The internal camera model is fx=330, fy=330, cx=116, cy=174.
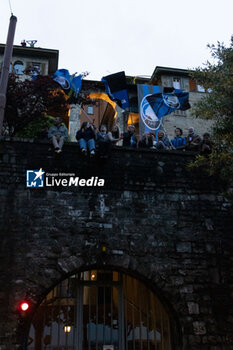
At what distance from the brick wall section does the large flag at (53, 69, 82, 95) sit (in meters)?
3.38

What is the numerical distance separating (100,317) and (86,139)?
4.52 meters

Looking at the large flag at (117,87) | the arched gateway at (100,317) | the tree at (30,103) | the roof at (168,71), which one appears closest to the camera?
the arched gateway at (100,317)

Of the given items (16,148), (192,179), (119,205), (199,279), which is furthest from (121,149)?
(199,279)

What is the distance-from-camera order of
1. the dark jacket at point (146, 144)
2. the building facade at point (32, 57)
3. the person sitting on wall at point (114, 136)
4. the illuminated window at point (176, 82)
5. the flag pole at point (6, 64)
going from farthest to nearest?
1. the illuminated window at point (176, 82)
2. the building facade at point (32, 57)
3. the dark jacket at point (146, 144)
4. the person sitting on wall at point (114, 136)
5. the flag pole at point (6, 64)

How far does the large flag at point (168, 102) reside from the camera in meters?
12.4

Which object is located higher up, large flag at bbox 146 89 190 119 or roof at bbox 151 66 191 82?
roof at bbox 151 66 191 82

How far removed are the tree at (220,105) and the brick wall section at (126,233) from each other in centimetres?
136

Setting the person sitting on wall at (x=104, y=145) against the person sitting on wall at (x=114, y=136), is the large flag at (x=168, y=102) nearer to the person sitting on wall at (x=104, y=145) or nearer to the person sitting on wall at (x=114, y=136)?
the person sitting on wall at (x=114, y=136)

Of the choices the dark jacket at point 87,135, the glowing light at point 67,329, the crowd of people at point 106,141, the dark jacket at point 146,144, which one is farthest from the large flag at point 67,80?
the glowing light at point 67,329

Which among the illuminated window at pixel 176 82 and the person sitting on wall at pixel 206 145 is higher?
the illuminated window at pixel 176 82

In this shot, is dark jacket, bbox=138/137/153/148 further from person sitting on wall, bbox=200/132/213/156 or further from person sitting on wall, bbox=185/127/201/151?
person sitting on wall, bbox=200/132/213/156

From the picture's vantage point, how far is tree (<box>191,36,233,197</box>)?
7.68m

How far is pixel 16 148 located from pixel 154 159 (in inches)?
146

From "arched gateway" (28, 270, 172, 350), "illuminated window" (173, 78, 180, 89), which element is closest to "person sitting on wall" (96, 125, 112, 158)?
"arched gateway" (28, 270, 172, 350)
